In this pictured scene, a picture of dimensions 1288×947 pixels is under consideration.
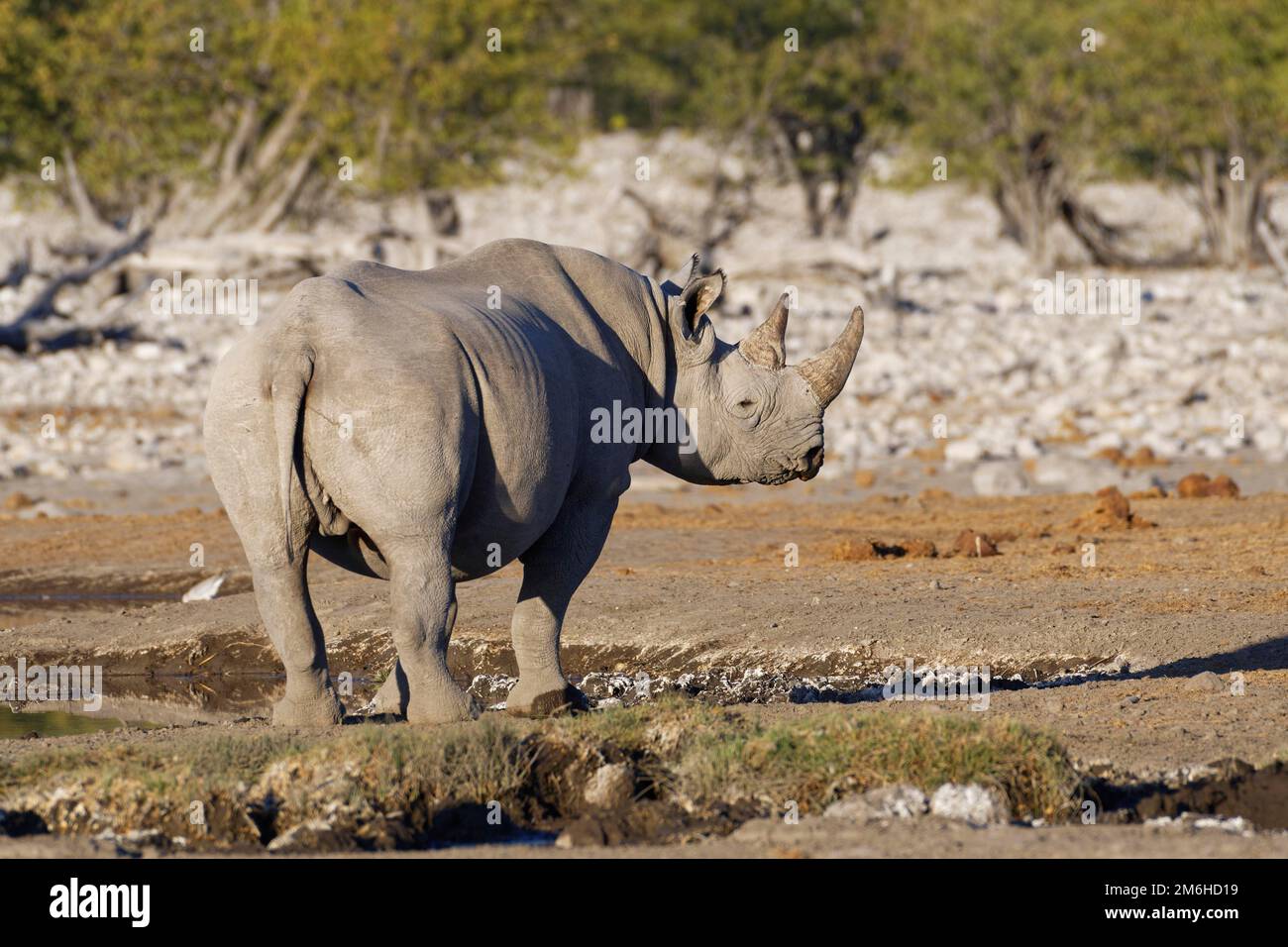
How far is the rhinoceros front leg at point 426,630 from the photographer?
6.90 m

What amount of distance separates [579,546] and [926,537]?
21.9 feet

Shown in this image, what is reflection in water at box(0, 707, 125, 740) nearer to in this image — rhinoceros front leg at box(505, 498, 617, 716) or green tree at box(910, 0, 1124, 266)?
rhinoceros front leg at box(505, 498, 617, 716)

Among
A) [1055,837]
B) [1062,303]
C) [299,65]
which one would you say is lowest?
[1055,837]

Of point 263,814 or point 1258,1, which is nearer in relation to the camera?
point 263,814

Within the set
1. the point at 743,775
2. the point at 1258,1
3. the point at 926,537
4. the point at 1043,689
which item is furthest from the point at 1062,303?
the point at 743,775

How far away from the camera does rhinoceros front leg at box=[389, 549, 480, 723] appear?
272 inches

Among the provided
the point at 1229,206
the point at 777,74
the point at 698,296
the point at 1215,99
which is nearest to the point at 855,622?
the point at 698,296

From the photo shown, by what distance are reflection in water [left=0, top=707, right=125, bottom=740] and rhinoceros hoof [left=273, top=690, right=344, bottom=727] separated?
6.24 feet

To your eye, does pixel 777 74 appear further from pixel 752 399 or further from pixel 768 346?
pixel 752 399

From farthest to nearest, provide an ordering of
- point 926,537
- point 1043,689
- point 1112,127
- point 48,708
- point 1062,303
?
point 1112,127, point 1062,303, point 926,537, point 48,708, point 1043,689

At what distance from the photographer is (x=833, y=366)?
847cm

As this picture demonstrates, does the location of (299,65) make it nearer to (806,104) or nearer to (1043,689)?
(806,104)

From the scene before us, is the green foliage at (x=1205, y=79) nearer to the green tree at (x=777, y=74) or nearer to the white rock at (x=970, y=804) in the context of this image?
the green tree at (x=777, y=74)

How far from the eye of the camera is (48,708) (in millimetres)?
9922
